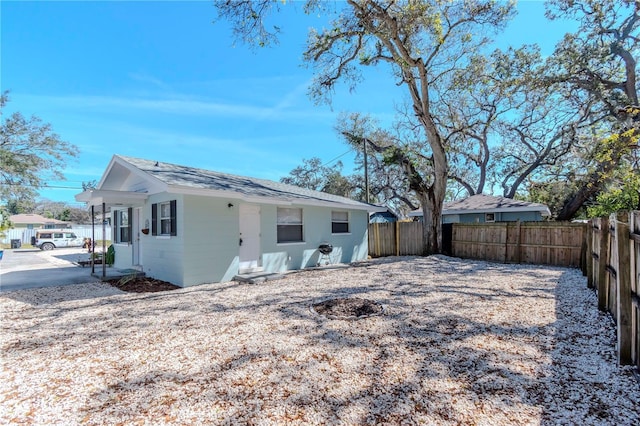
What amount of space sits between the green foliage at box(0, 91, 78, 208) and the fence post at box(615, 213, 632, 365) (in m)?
28.9

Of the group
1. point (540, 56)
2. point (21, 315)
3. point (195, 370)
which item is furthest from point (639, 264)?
point (540, 56)

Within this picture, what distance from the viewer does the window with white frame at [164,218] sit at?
26.3 ft

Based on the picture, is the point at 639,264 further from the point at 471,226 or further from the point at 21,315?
the point at 471,226

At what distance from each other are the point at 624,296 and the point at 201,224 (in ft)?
25.7

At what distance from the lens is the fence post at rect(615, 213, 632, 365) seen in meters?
3.18

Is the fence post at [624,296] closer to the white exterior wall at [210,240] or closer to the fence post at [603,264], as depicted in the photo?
the fence post at [603,264]

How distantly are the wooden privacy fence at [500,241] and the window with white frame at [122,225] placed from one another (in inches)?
413

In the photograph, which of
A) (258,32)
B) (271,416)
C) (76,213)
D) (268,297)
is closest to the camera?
(271,416)

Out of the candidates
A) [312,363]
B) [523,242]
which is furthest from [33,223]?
[523,242]

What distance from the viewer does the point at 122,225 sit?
10758mm

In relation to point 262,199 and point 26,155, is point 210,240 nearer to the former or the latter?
point 262,199

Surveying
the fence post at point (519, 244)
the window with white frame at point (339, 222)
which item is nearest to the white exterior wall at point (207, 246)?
the window with white frame at point (339, 222)

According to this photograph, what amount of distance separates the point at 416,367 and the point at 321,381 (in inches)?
40.6

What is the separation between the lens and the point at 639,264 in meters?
3.00
